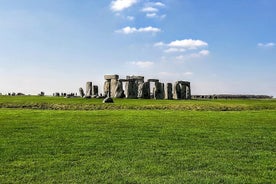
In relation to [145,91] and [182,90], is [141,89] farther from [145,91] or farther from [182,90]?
[182,90]

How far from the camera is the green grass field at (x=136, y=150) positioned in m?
10.4

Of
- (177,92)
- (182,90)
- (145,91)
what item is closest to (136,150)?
(145,91)

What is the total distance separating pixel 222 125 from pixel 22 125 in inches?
402

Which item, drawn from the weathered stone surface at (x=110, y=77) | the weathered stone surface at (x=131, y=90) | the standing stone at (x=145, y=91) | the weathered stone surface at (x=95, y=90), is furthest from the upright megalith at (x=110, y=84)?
the standing stone at (x=145, y=91)

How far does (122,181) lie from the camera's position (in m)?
9.80

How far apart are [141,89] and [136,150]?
1333 inches

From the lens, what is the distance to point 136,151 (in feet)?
43.5

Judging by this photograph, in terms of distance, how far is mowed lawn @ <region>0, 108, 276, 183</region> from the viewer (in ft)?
34.2

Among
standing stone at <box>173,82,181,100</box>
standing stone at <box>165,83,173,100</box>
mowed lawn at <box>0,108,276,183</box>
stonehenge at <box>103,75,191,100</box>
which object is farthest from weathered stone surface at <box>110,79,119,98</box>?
mowed lawn at <box>0,108,276,183</box>

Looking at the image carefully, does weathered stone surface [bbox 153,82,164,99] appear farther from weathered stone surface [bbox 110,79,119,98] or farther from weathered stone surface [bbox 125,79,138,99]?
weathered stone surface [bbox 110,79,119,98]

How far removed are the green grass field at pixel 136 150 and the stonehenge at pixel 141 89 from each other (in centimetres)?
2520

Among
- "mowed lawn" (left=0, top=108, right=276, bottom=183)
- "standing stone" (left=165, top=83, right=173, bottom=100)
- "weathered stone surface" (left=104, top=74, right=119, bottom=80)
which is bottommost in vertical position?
"mowed lawn" (left=0, top=108, right=276, bottom=183)

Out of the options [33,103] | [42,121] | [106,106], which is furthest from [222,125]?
[33,103]

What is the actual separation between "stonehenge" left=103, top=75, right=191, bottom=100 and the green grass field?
2520 cm
